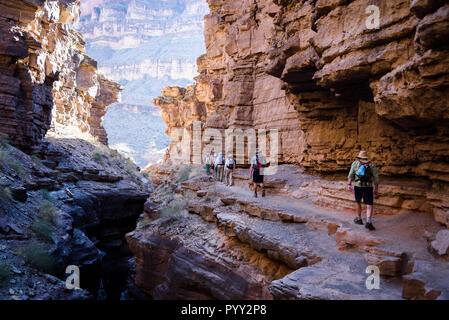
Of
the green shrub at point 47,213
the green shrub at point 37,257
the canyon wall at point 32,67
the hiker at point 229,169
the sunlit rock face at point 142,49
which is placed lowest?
the green shrub at point 37,257

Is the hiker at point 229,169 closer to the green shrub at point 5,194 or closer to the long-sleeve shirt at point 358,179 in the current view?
the long-sleeve shirt at point 358,179

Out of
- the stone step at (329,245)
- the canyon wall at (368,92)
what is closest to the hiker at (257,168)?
the stone step at (329,245)

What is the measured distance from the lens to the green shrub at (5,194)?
9.80m

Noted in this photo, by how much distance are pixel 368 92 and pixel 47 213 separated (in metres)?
11.2

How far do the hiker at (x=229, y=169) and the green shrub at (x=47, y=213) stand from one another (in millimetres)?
6695

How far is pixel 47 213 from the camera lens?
10914mm

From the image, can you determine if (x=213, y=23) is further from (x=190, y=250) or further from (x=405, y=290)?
(x=405, y=290)

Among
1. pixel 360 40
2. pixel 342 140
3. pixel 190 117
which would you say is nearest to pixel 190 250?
pixel 342 140

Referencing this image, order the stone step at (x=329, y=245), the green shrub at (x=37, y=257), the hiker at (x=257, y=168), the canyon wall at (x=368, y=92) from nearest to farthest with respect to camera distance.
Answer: the stone step at (x=329, y=245) → the canyon wall at (x=368, y=92) → the green shrub at (x=37, y=257) → the hiker at (x=257, y=168)

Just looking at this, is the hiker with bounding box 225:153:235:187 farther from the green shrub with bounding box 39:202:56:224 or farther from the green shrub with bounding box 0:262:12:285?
the green shrub with bounding box 0:262:12:285
